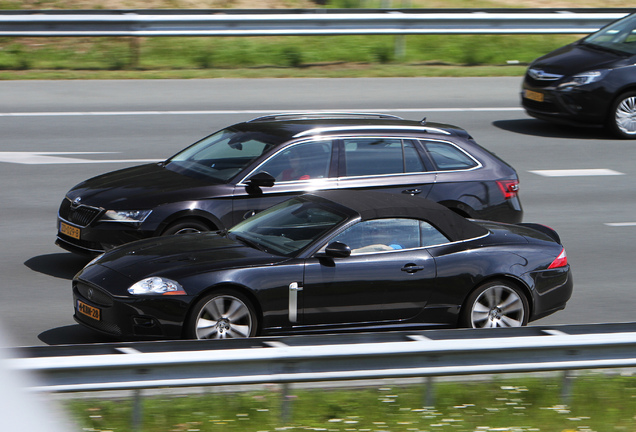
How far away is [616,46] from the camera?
17.0 meters

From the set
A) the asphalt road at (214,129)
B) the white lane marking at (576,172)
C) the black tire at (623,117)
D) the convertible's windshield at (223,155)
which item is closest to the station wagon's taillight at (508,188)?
the asphalt road at (214,129)

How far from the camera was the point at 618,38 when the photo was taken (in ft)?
56.4

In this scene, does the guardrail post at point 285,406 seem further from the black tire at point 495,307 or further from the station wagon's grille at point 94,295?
the black tire at point 495,307

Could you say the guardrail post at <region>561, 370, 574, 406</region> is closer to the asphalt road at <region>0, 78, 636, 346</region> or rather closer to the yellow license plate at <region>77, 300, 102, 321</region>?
the asphalt road at <region>0, 78, 636, 346</region>

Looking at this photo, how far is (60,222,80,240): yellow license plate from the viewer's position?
30.9 ft

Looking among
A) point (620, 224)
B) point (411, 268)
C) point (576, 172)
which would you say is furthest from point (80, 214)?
point (576, 172)

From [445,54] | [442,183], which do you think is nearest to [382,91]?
[445,54]

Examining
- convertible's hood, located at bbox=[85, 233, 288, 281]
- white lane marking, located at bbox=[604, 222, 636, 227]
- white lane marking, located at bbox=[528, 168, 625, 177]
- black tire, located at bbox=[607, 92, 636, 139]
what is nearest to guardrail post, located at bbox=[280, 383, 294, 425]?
convertible's hood, located at bbox=[85, 233, 288, 281]

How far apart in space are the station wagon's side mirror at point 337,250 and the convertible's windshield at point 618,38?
36.1 ft

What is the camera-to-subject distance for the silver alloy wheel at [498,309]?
313 inches

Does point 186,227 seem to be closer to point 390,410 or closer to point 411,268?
point 411,268

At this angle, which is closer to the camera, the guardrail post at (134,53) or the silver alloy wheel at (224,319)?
the silver alloy wheel at (224,319)

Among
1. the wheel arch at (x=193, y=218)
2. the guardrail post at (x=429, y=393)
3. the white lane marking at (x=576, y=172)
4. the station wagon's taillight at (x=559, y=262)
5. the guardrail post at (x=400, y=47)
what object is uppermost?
the guardrail post at (x=400, y=47)

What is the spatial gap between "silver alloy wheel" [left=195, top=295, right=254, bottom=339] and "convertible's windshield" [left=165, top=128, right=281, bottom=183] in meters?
2.56
